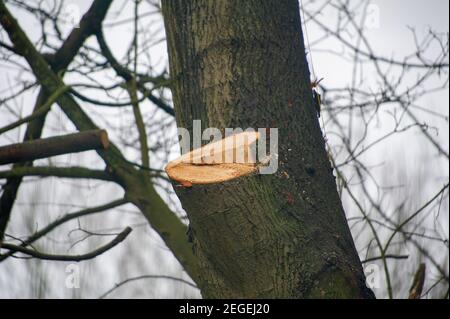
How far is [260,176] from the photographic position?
188 cm

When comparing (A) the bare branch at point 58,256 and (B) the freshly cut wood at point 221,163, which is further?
(A) the bare branch at point 58,256

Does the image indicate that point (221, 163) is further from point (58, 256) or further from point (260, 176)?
point (58, 256)

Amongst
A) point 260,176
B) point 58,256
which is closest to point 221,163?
point 260,176

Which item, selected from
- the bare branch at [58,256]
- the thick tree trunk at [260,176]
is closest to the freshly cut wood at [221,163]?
the thick tree trunk at [260,176]

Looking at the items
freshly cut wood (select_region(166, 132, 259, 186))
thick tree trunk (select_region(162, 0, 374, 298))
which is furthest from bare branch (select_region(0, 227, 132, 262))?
freshly cut wood (select_region(166, 132, 259, 186))

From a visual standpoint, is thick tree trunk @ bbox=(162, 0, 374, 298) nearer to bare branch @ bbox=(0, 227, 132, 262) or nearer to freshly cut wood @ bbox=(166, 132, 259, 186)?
freshly cut wood @ bbox=(166, 132, 259, 186)

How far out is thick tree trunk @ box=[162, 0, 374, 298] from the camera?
6.02ft

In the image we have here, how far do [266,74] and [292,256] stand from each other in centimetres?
57

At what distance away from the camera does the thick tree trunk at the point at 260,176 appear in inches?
72.2

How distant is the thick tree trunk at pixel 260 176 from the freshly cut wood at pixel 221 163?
3 centimetres

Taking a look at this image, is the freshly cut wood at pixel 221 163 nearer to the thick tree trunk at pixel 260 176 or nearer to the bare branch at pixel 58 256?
the thick tree trunk at pixel 260 176
